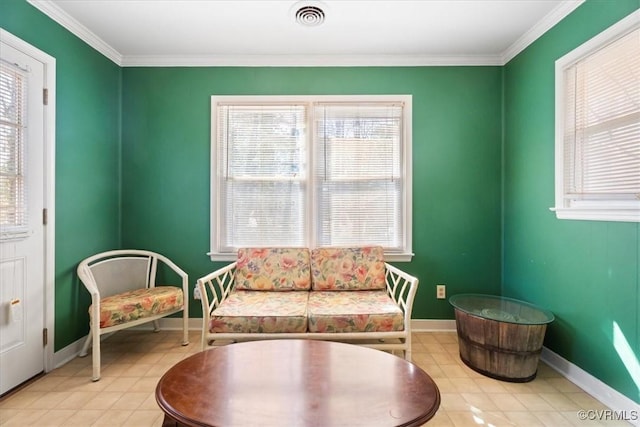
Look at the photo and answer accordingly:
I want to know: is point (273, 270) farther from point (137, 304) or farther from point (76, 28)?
point (76, 28)

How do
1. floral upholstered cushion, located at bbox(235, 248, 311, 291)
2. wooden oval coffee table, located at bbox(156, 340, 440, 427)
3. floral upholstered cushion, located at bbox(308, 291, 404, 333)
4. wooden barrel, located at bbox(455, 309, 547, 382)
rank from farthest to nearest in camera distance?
floral upholstered cushion, located at bbox(235, 248, 311, 291) → floral upholstered cushion, located at bbox(308, 291, 404, 333) → wooden barrel, located at bbox(455, 309, 547, 382) → wooden oval coffee table, located at bbox(156, 340, 440, 427)

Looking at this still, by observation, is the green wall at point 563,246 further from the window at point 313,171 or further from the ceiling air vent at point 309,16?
the ceiling air vent at point 309,16

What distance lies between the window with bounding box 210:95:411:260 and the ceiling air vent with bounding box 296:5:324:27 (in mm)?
682

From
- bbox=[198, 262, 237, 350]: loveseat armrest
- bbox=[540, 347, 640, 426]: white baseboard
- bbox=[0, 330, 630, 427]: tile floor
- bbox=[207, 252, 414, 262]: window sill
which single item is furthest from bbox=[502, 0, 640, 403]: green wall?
bbox=[198, 262, 237, 350]: loveseat armrest

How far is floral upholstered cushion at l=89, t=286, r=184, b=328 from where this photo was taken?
7.02 ft

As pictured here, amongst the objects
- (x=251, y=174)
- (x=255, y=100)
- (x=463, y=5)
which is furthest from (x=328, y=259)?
(x=463, y=5)

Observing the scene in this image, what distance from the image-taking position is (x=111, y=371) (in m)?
2.18

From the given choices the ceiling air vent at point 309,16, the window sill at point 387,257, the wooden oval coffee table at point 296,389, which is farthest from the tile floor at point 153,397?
the ceiling air vent at point 309,16

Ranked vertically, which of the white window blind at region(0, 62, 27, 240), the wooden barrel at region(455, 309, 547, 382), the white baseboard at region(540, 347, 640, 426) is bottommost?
the white baseboard at region(540, 347, 640, 426)

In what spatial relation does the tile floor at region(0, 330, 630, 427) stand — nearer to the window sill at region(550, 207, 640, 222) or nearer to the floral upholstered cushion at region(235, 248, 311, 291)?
the floral upholstered cushion at region(235, 248, 311, 291)

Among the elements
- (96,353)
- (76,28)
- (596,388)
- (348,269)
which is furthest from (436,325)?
(76,28)

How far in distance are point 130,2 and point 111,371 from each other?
2.56 m

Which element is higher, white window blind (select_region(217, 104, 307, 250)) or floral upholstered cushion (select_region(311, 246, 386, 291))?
white window blind (select_region(217, 104, 307, 250))

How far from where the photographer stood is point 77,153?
7.91ft
